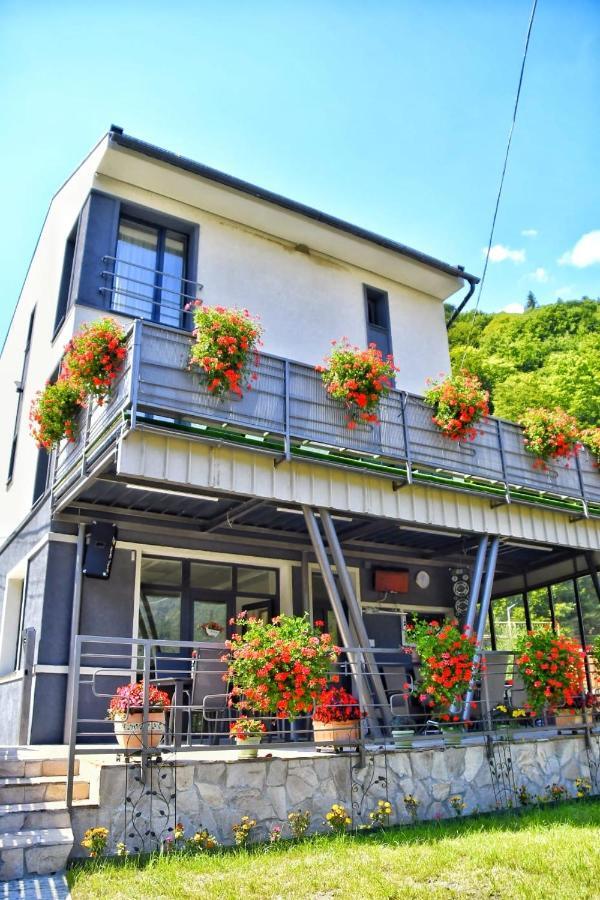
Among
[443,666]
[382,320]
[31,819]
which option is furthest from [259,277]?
[31,819]

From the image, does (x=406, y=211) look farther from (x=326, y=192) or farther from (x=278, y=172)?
(x=278, y=172)

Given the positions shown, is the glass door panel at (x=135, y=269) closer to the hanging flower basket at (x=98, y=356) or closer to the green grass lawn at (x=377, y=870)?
the hanging flower basket at (x=98, y=356)

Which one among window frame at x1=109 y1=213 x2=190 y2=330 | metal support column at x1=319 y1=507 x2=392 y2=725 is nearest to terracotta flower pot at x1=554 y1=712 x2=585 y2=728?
metal support column at x1=319 y1=507 x2=392 y2=725

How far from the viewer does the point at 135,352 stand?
7.56 metres

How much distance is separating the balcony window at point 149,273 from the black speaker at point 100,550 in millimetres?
3246

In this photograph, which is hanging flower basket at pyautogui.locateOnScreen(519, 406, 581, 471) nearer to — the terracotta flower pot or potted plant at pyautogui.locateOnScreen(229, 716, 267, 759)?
the terracotta flower pot

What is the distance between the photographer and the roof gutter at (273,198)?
33.5 ft

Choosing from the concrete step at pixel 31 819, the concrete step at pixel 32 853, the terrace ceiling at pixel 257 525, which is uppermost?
the terrace ceiling at pixel 257 525

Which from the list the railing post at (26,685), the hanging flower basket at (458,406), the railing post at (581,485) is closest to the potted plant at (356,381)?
the hanging flower basket at (458,406)

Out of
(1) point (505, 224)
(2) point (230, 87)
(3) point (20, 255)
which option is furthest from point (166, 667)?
(3) point (20, 255)

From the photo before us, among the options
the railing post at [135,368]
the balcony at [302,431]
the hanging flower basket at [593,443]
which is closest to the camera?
the railing post at [135,368]

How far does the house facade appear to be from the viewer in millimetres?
8359

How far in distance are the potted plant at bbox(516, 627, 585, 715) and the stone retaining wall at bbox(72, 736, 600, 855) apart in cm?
49

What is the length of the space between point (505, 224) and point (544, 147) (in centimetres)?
143
